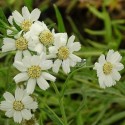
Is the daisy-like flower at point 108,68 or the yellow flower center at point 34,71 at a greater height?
the daisy-like flower at point 108,68

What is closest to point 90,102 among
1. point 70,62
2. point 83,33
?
point 83,33

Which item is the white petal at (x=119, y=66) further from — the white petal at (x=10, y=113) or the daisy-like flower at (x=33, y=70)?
the white petal at (x=10, y=113)

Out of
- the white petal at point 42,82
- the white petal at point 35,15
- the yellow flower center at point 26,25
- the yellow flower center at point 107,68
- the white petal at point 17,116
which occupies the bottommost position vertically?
the white petal at point 17,116

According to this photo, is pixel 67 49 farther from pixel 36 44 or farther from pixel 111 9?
pixel 111 9

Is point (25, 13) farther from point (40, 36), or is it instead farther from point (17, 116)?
point (17, 116)

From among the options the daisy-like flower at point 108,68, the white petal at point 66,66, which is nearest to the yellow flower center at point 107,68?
the daisy-like flower at point 108,68

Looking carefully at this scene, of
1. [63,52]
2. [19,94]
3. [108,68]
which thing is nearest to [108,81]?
[108,68]
